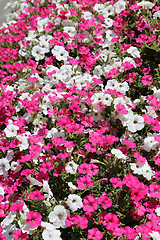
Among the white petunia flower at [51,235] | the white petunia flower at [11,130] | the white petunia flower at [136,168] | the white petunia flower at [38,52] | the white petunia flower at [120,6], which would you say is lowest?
the white petunia flower at [51,235]

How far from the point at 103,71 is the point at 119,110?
87 cm

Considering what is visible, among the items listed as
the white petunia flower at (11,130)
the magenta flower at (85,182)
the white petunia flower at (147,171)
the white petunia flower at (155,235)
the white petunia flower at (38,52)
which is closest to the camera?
the white petunia flower at (155,235)

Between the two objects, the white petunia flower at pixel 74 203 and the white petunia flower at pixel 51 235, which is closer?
the white petunia flower at pixel 51 235

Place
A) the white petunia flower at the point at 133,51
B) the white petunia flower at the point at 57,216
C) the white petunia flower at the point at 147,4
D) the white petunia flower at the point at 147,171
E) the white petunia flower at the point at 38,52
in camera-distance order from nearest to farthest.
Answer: the white petunia flower at the point at 57,216
the white petunia flower at the point at 147,171
the white petunia flower at the point at 133,51
the white petunia flower at the point at 38,52
the white petunia flower at the point at 147,4

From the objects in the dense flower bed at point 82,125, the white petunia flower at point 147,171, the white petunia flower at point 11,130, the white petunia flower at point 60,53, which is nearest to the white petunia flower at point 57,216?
the dense flower bed at point 82,125

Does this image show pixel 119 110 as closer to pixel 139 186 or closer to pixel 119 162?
pixel 119 162

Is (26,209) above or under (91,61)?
under

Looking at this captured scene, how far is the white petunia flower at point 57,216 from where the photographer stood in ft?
7.10

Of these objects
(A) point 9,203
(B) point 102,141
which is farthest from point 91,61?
(A) point 9,203

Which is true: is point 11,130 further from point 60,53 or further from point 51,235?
point 60,53

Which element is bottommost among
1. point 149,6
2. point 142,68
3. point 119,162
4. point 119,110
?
point 119,162

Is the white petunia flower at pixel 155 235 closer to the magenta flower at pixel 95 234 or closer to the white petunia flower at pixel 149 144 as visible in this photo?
the magenta flower at pixel 95 234

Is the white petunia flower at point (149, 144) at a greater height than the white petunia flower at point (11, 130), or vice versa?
the white petunia flower at point (11, 130)

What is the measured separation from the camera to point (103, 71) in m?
3.40
